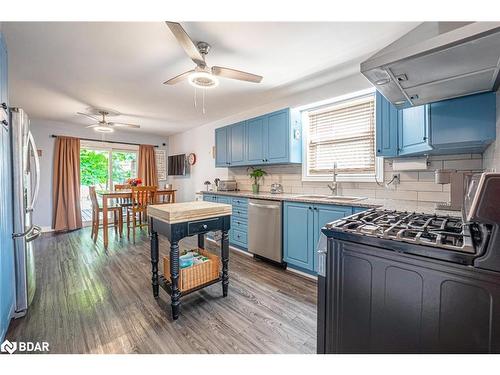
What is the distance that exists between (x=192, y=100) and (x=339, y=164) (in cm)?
249

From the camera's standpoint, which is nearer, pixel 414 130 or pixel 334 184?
pixel 414 130

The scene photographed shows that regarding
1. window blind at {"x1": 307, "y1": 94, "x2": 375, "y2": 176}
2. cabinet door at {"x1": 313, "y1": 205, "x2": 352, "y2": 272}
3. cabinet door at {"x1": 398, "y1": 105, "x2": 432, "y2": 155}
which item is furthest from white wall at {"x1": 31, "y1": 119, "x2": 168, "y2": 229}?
cabinet door at {"x1": 398, "y1": 105, "x2": 432, "y2": 155}

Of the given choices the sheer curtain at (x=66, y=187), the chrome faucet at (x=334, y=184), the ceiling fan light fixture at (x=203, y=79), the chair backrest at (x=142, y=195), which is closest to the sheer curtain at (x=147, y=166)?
the sheer curtain at (x=66, y=187)

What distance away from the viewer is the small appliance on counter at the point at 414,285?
77 cm

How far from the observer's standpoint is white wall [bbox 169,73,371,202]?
2.65m

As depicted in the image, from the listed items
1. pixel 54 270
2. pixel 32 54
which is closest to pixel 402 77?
pixel 32 54

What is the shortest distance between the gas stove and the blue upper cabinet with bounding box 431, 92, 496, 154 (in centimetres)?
62

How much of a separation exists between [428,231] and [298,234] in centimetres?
154

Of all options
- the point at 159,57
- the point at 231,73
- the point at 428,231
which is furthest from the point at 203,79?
the point at 428,231

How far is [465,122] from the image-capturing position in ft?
5.06

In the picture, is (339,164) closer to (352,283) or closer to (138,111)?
(352,283)

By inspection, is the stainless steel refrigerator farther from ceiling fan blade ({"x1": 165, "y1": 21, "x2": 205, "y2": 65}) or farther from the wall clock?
the wall clock

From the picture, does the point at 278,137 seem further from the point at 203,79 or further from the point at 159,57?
the point at 159,57

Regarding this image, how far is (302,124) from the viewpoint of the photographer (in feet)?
10.6
